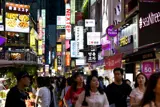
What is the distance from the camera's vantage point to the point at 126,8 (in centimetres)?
2952

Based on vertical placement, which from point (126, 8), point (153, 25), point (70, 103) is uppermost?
point (126, 8)

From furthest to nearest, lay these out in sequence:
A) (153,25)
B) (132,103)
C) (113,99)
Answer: (153,25) < (113,99) < (132,103)

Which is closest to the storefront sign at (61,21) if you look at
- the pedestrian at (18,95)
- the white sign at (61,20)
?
the white sign at (61,20)

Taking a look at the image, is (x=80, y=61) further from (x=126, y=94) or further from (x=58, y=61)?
(x=58, y=61)

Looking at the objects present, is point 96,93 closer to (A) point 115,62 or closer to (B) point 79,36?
(A) point 115,62

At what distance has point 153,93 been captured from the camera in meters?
3.98

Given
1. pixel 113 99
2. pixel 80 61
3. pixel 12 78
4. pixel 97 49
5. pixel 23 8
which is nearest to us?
pixel 113 99

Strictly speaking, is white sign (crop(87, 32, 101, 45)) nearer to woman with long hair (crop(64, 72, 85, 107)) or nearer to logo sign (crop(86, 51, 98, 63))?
logo sign (crop(86, 51, 98, 63))

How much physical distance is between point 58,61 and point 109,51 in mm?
90180

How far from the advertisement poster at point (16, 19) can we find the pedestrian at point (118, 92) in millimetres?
41681

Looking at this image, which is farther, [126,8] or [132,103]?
[126,8]

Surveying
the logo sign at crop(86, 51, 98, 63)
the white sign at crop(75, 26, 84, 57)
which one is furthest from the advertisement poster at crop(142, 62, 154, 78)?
the white sign at crop(75, 26, 84, 57)

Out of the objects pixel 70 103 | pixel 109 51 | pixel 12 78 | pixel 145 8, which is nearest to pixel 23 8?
pixel 109 51

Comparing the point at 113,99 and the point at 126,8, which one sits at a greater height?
the point at 126,8
